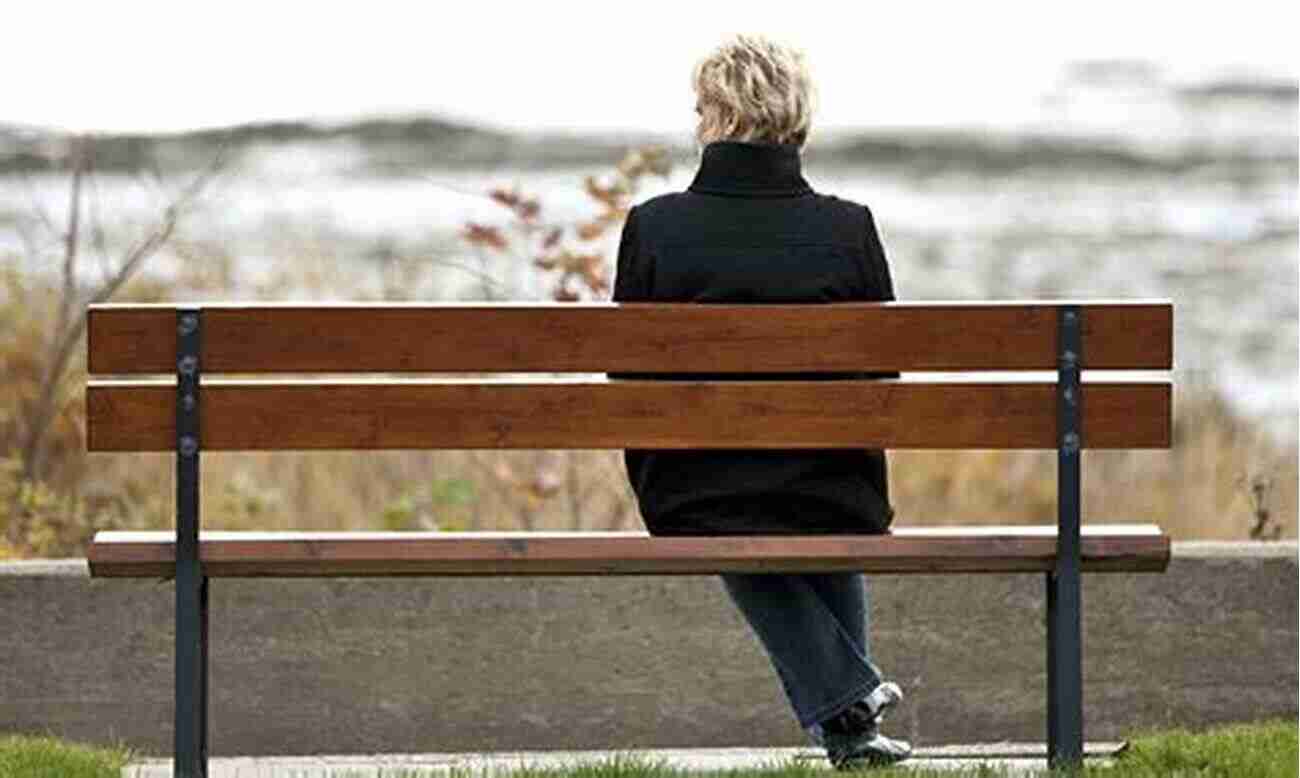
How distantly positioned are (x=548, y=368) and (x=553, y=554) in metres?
0.30

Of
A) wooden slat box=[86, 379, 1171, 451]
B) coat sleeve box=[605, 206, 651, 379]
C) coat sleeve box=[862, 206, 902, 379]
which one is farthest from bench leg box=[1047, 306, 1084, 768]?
coat sleeve box=[605, 206, 651, 379]

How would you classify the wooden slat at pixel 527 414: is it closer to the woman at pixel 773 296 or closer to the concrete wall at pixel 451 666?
the woman at pixel 773 296

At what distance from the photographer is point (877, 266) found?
23.5 feet

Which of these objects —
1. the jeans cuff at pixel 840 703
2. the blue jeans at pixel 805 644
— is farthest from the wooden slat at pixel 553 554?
the jeans cuff at pixel 840 703

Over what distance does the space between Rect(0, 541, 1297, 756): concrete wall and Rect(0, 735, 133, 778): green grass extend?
0.64m

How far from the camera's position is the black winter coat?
275 inches

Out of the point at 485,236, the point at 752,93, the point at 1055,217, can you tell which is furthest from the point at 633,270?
the point at 1055,217

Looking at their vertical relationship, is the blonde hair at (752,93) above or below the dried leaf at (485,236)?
above

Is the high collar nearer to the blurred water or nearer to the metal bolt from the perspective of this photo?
the metal bolt

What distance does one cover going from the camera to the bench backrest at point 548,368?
6.85m

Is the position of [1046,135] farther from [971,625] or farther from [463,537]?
[463,537]

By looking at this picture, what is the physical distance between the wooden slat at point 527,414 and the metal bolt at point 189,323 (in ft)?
0.32

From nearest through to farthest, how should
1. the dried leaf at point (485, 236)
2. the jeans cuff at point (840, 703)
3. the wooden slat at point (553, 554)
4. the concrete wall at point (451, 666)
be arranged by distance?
1. the wooden slat at point (553, 554)
2. the jeans cuff at point (840, 703)
3. the concrete wall at point (451, 666)
4. the dried leaf at point (485, 236)

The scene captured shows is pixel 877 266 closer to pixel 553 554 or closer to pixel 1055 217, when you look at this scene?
pixel 553 554
